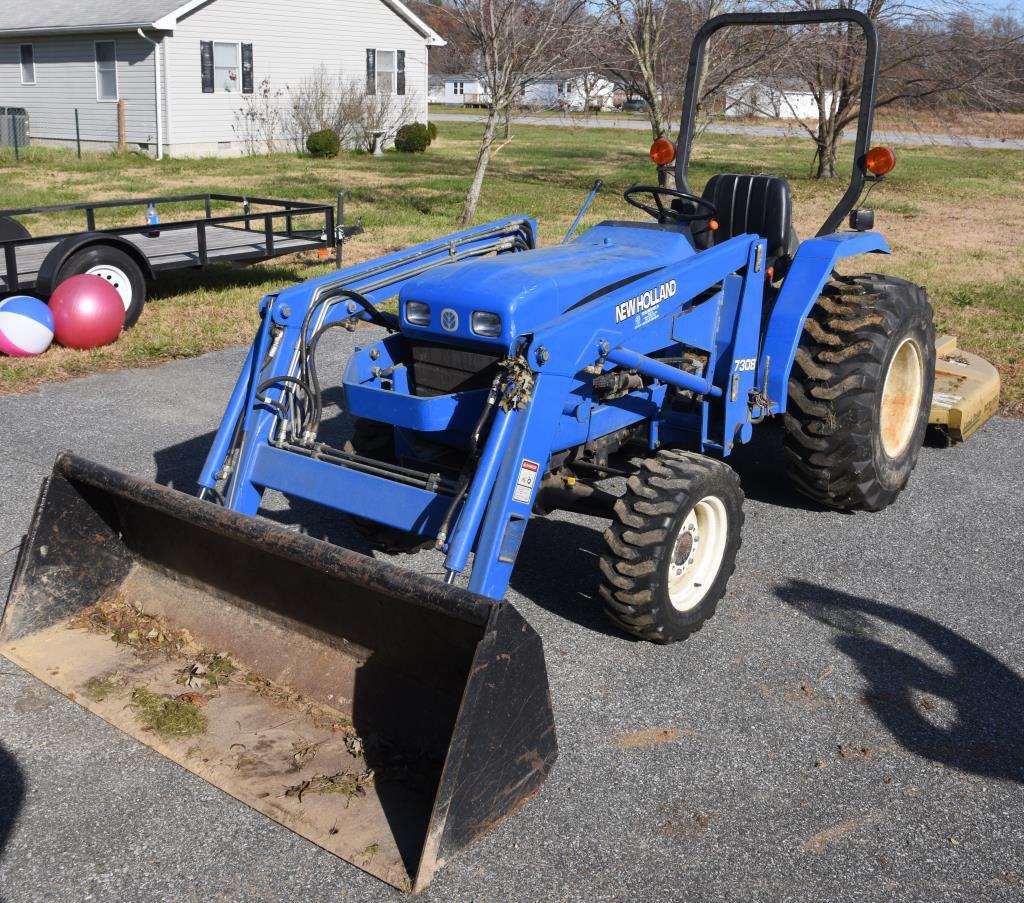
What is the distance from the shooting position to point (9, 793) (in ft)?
11.6

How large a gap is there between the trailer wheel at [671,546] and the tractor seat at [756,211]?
5.49 ft

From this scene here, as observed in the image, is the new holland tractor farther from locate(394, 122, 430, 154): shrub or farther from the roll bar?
locate(394, 122, 430, 154): shrub

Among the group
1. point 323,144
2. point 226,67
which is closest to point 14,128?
point 226,67

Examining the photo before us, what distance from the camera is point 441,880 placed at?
3.21 meters

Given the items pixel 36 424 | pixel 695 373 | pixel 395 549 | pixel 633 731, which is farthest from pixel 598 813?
pixel 36 424

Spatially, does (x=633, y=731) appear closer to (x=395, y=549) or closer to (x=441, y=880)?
(x=441, y=880)

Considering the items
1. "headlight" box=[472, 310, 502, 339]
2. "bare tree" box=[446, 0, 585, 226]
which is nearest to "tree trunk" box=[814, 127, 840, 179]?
"bare tree" box=[446, 0, 585, 226]

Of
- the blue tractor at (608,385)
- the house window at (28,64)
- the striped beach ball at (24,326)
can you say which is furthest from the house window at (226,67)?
the blue tractor at (608,385)

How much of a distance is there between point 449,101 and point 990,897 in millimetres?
75902

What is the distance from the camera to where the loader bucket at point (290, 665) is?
3248mm

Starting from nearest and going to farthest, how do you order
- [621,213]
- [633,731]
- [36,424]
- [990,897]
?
[990,897] < [633,731] < [36,424] < [621,213]

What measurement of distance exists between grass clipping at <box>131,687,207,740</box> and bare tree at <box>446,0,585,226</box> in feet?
42.4

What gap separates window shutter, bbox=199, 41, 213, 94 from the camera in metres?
26.1

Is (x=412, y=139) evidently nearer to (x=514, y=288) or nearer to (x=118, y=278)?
(x=118, y=278)
